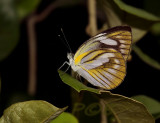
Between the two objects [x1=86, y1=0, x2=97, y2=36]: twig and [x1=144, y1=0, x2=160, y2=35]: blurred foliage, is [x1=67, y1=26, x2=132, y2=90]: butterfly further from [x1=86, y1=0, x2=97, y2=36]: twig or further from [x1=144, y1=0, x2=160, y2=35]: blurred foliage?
[x1=144, y1=0, x2=160, y2=35]: blurred foliage

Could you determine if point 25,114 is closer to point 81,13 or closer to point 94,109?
point 94,109

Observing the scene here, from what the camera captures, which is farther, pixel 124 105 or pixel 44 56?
pixel 44 56

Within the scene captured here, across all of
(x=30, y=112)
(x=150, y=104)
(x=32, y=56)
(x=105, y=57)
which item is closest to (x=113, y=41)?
(x=105, y=57)

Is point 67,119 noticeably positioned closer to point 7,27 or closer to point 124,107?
point 124,107

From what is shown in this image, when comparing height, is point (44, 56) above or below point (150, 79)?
above

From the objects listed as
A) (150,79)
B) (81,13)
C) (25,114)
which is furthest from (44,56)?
(25,114)

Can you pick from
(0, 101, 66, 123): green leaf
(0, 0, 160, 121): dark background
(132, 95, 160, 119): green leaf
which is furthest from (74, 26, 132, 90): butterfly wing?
(0, 101, 66, 123): green leaf

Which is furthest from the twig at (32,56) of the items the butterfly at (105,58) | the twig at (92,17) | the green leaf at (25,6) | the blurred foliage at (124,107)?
the blurred foliage at (124,107)
